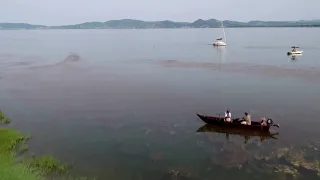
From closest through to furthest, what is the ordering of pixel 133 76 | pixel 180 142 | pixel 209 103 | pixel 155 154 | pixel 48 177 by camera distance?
pixel 48 177 → pixel 155 154 → pixel 180 142 → pixel 209 103 → pixel 133 76

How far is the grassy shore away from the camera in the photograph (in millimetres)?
16052

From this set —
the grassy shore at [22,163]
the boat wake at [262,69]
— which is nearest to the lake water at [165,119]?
the boat wake at [262,69]

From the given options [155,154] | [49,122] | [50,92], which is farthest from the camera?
[50,92]

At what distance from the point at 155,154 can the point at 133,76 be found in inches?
1337

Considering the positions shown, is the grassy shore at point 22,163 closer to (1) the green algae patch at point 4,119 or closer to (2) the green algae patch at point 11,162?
(2) the green algae patch at point 11,162

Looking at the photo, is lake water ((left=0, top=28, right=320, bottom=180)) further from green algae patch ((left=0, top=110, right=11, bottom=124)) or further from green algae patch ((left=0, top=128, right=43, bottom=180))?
green algae patch ((left=0, top=128, right=43, bottom=180))

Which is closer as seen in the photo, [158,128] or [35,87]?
[158,128]

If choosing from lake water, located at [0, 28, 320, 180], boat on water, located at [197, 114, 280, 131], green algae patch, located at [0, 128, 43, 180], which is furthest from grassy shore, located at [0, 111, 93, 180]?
boat on water, located at [197, 114, 280, 131]

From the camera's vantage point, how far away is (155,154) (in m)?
23.9

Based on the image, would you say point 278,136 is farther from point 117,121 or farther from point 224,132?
point 117,121

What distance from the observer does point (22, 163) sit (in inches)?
822

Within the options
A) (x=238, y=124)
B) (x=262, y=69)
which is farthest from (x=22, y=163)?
(x=262, y=69)

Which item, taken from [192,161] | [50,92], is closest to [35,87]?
[50,92]

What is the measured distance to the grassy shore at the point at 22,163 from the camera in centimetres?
1605
